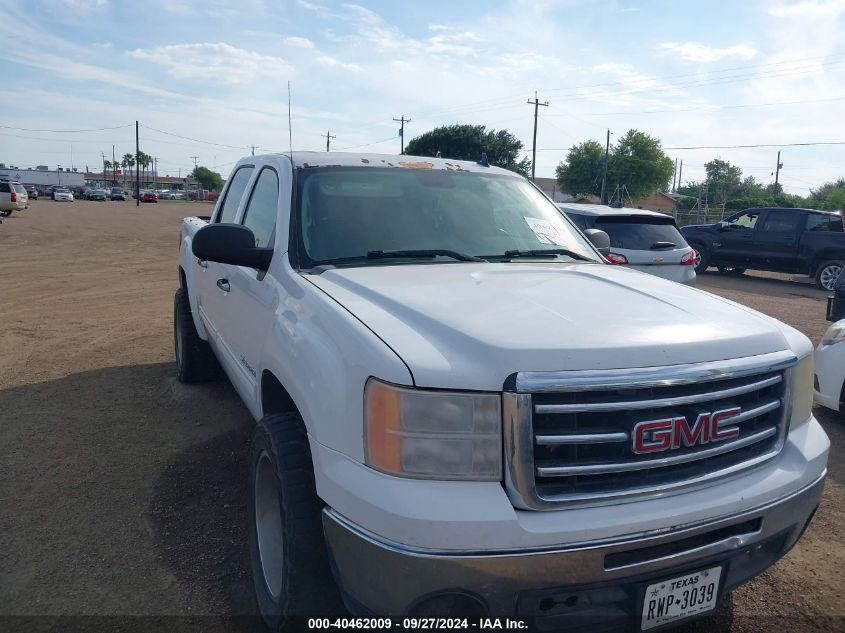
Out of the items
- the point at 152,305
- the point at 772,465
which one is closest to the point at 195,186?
the point at 152,305

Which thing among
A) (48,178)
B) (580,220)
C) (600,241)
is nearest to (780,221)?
(580,220)

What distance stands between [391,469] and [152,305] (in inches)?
345

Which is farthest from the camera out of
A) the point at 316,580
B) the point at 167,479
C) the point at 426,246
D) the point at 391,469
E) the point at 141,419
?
the point at 141,419

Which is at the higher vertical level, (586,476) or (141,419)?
(586,476)

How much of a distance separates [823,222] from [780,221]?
868mm

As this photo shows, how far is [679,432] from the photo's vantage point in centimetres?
208

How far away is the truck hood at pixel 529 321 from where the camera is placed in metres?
2.00

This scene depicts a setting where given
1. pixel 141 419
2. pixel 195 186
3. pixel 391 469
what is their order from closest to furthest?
pixel 391 469
pixel 141 419
pixel 195 186

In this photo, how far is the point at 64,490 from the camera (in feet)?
12.7

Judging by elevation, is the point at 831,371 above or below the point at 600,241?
below

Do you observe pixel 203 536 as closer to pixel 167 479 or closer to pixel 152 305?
pixel 167 479

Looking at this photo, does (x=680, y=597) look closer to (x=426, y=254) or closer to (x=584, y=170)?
(x=426, y=254)

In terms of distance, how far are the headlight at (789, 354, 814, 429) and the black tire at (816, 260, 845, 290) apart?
14240mm

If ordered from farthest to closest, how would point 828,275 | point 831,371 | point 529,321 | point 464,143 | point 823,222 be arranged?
point 464,143 < point 823,222 < point 828,275 < point 831,371 < point 529,321
